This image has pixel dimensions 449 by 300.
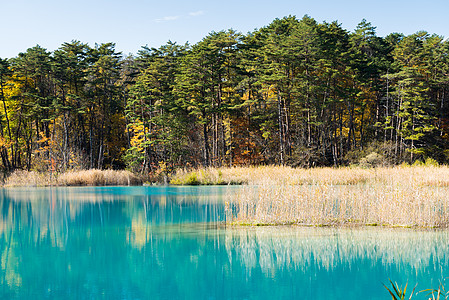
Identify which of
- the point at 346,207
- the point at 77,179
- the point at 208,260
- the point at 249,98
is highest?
the point at 249,98

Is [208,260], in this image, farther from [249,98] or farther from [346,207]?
[249,98]

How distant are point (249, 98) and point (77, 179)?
14099mm

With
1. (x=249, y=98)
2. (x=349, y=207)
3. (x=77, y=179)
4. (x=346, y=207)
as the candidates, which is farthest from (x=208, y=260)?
(x=249, y=98)

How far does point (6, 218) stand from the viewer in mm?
15148

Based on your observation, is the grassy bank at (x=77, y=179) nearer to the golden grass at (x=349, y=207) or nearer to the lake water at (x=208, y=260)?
the lake water at (x=208, y=260)

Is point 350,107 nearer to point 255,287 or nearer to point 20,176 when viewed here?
point 20,176

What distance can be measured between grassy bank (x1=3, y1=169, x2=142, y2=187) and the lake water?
16.6 metres

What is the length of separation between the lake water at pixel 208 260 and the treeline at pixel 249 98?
21.2m

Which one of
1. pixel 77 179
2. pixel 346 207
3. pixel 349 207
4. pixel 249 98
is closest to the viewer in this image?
pixel 349 207

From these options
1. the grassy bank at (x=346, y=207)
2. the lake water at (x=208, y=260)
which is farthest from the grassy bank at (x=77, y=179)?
the grassy bank at (x=346, y=207)

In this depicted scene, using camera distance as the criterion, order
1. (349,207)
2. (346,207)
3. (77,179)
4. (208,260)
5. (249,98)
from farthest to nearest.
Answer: (249,98) < (77,179) < (346,207) < (349,207) < (208,260)

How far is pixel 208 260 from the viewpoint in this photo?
857 centimetres

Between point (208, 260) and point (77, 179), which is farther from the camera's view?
point (77, 179)

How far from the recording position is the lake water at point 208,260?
680 centimetres
